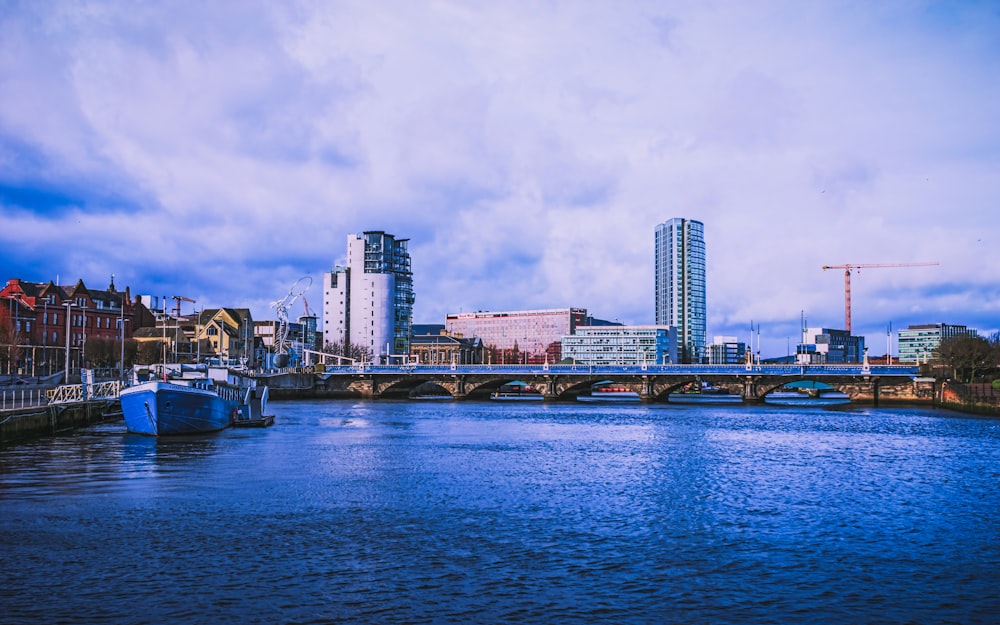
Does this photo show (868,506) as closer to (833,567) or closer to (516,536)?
(833,567)

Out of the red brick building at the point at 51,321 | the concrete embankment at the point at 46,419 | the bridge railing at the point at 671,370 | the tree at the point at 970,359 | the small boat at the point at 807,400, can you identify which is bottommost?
the small boat at the point at 807,400

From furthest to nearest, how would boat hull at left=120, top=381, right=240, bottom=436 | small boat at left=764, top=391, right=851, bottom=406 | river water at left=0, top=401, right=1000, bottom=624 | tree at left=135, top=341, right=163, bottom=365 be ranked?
small boat at left=764, top=391, right=851, bottom=406, tree at left=135, top=341, right=163, bottom=365, boat hull at left=120, top=381, right=240, bottom=436, river water at left=0, top=401, right=1000, bottom=624

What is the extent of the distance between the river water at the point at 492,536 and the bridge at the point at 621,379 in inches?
2961

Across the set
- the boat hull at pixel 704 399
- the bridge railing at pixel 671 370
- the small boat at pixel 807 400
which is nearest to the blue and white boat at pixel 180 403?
the bridge railing at pixel 671 370

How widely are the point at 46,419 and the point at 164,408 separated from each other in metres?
8.15

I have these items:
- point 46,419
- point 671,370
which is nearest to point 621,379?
point 671,370

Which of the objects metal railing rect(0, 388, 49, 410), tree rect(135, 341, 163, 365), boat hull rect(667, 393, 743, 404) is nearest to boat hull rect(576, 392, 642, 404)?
boat hull rect(667, 393, 743, 404)

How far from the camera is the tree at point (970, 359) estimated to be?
373ft

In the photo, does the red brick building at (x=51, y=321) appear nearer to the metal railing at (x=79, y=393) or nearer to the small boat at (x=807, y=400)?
the metal railing at (x=79, y=393)

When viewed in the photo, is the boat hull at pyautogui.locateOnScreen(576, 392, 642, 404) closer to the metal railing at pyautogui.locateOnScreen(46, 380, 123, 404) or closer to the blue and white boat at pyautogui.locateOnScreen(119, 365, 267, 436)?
the blue and white boat at pyautogui.locateOnScreen(119, 365, 267, 436)

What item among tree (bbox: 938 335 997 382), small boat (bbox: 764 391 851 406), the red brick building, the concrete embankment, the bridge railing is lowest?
small boat (bbox: 764 391 851 406)

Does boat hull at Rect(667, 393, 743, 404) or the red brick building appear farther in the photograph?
boat hull at Rect(667, 393, 743, 404)

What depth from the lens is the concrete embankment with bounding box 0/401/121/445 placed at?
49531mm

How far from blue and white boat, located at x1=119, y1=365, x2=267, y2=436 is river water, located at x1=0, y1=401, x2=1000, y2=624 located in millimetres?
4559
